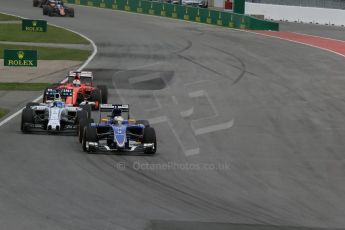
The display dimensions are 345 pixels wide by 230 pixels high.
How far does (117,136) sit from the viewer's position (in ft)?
72.0

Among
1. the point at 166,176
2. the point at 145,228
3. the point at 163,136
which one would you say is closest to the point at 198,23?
the point at 163,136

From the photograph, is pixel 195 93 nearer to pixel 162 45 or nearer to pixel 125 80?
pixel 125 80

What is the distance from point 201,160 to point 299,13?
57760 millimetres

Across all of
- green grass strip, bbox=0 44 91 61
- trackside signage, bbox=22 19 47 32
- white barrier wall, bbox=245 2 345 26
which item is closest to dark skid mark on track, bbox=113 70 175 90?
green grass strip, bbox=0 44 91 61

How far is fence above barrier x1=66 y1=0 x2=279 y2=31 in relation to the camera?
219 ft

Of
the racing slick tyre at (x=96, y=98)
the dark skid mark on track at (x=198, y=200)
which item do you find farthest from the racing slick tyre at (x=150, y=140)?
the racing slick tyre at (x=96, y=98)

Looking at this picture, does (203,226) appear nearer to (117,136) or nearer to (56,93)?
(117,136)

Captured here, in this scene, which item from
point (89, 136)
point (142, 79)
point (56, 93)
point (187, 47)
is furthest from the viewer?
point (187, 47)

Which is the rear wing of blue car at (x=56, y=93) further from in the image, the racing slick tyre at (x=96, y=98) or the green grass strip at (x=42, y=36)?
the green grass strip at (x=42, y=36)

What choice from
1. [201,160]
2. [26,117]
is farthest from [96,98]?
[201,160]

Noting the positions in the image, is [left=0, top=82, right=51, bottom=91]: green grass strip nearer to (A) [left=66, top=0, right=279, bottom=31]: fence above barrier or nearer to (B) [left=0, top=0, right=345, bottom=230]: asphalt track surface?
(B) [left=0, top=0, right=345, bottom=230]: asphalt track surface

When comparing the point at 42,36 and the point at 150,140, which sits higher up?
the point at 42,36

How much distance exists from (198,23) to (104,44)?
1918 centimetres

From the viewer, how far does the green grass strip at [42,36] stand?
55.0 metres
